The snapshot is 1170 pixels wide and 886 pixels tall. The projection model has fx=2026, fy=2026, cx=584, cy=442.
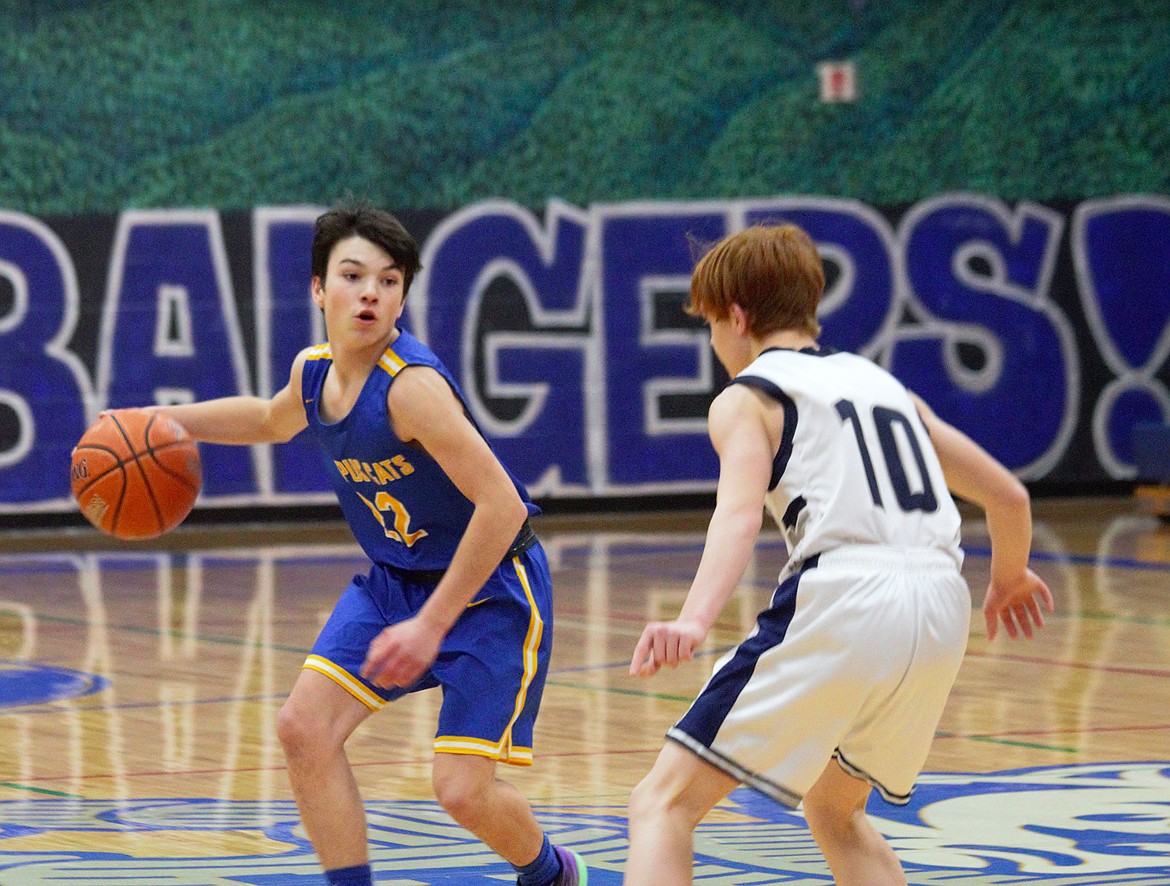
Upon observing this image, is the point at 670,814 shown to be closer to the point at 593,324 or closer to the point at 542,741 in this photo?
the point at 542,741

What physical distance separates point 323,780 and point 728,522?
1.08m

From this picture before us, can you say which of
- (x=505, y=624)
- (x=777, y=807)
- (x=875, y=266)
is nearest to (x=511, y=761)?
(x=505, y=624)

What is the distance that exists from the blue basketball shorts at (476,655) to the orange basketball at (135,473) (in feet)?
2.79

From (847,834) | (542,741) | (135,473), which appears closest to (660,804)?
(847,834)

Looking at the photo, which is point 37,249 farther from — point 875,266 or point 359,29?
point 875,266

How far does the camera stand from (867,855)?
3.44 m

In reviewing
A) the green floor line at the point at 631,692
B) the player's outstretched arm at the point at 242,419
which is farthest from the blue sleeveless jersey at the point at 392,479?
the green floor line at the point at 631,692

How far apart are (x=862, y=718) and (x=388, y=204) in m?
10.9

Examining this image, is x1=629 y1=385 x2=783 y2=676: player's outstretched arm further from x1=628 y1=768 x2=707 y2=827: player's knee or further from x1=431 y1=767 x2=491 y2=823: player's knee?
x1=431 y1=767 x2=491 y2=823: player's knee

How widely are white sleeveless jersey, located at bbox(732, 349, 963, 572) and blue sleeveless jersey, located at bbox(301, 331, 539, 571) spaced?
0.72 meters

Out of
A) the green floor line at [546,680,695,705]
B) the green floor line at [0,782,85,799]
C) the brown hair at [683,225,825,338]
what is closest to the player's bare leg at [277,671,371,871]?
the brown hair at [683,225,825,338]

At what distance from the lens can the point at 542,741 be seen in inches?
247

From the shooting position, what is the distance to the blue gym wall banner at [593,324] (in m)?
13.2

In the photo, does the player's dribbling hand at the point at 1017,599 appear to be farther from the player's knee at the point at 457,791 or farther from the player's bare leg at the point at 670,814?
the player's knee at the point at 457,791
